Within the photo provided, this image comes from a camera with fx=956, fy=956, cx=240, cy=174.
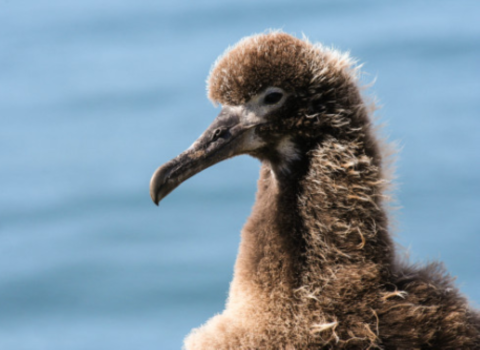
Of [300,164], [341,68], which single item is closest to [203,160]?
[300,164]

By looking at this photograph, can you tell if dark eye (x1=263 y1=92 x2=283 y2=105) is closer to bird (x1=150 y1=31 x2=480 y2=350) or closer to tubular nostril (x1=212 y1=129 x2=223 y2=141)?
bird (x1=150 y1=31 x2=480 y2=350)

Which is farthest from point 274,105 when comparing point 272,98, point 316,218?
point 316,218

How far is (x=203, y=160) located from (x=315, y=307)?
0.70 m

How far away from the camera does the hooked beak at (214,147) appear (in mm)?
3572

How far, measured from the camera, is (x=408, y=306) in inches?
140

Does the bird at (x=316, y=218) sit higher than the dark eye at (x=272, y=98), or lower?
lower

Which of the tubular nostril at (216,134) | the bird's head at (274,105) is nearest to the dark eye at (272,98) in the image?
the bird's head at (274,105)

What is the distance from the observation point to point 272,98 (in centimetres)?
361

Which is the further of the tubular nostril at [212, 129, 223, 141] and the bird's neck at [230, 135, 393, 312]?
the tubular nostril at [212, 129, 223, 141]

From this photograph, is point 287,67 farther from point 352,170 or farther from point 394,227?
point 394,227

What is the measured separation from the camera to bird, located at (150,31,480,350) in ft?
11.6

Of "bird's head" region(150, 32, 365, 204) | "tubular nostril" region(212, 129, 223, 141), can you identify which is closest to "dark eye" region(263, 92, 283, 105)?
"bird's head" region(150, 32, 365, 204)

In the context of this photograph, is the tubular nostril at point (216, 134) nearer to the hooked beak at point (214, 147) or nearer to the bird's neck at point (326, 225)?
the hooked beak at point (214, 147)

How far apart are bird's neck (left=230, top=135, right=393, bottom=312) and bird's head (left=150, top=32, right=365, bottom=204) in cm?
8
